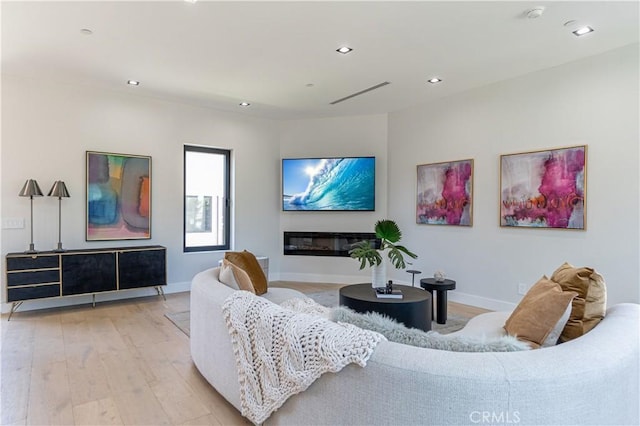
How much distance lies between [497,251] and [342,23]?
3.21 m

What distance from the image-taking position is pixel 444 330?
3.74 m

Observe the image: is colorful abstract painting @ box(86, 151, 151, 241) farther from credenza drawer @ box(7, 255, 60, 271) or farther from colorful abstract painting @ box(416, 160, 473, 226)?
colorful abstract painting @ box(416, 160, 473, 226)

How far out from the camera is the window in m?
5.67

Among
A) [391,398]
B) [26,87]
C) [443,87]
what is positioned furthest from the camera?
[443,87]

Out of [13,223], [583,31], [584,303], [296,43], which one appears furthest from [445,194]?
[13,223]

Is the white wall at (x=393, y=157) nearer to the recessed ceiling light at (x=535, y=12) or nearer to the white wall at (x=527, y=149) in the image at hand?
the white wall at (x=527, y=149)

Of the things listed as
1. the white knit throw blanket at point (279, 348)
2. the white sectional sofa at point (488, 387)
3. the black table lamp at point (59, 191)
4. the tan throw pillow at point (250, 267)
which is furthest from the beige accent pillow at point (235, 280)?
the black table lamp at point (59, 191)

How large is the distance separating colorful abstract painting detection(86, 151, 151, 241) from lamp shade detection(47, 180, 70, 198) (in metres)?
0.34

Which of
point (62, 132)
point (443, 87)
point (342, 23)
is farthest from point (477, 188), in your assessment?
point (62, 132)

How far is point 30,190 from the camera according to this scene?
4.15 metres

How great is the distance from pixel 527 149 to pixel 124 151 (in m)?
5.08

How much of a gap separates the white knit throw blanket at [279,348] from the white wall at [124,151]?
143 inches

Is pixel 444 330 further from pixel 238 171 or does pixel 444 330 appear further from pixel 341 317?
pixel 238 171

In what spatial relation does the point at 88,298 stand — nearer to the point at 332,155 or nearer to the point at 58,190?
the point at 58,190
